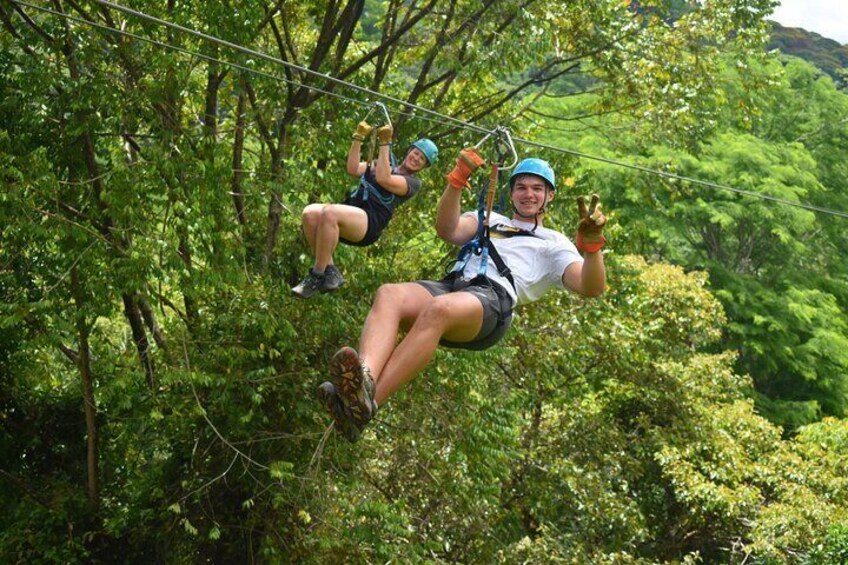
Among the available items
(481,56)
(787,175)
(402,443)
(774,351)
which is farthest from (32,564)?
(787,175)

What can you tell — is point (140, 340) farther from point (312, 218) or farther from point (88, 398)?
point (312, 218)

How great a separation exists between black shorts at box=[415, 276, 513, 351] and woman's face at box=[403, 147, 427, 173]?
2.47 feet

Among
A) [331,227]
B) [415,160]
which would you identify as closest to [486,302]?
[331,227]

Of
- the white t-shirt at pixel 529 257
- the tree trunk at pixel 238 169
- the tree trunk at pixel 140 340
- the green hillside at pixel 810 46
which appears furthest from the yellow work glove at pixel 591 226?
the green hillside at pixel 810 46

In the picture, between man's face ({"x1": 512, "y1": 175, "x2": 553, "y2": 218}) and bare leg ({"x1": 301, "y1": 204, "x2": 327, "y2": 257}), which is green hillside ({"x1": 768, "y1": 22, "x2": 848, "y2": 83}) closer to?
man's face ({"x1": 512, "y1": 175, "x2": 553, "y2": 218})

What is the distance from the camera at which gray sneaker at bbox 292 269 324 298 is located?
432 centimetres

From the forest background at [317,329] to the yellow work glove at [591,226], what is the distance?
72.9 inches

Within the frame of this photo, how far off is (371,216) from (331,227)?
30cm

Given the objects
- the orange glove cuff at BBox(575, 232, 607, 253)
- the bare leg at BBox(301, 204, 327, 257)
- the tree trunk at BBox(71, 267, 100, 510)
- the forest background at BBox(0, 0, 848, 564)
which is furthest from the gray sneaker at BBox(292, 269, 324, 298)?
the tree trunk at BBox(71, 267, 100, 510)

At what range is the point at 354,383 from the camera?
138 inches

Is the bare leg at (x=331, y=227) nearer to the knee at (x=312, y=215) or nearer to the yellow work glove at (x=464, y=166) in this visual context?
the knee at (x=312, y=215)

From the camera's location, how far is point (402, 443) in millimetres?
8992

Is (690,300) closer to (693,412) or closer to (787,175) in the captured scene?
(693,412)

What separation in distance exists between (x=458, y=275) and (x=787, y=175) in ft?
53.0
